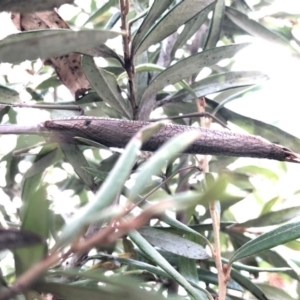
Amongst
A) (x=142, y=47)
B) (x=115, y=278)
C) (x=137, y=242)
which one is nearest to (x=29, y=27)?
(x=142, y=47)

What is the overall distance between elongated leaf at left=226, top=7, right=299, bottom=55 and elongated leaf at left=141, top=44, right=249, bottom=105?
0.14 meters

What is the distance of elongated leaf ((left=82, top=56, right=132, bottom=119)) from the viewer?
46cm

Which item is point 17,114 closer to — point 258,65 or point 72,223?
point 258,65


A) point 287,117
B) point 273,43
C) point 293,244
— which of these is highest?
point 273,43

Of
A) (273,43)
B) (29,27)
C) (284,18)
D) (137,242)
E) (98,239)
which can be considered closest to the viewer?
(98,239)

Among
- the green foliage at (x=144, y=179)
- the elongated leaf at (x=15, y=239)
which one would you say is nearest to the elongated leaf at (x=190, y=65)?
the green foliage at (x=144, y=179)

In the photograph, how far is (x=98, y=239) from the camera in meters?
0.18

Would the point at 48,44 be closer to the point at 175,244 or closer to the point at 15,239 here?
the point at 15,239

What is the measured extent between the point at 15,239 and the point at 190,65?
0.33m

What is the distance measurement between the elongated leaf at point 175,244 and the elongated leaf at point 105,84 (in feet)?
0.43

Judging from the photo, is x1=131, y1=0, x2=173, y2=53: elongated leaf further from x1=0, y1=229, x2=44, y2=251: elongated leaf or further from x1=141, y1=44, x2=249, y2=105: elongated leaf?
x1=0, y1=229, x2=44, y2=251: elongated leaf

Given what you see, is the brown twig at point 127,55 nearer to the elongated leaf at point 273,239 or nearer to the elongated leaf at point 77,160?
the elongated leaf at point 77,160

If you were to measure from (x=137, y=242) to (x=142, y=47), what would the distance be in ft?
0.61

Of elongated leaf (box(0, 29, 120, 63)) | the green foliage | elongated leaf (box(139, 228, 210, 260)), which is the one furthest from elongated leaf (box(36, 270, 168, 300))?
elongated leaf (box(139, 228, 210, 260))
